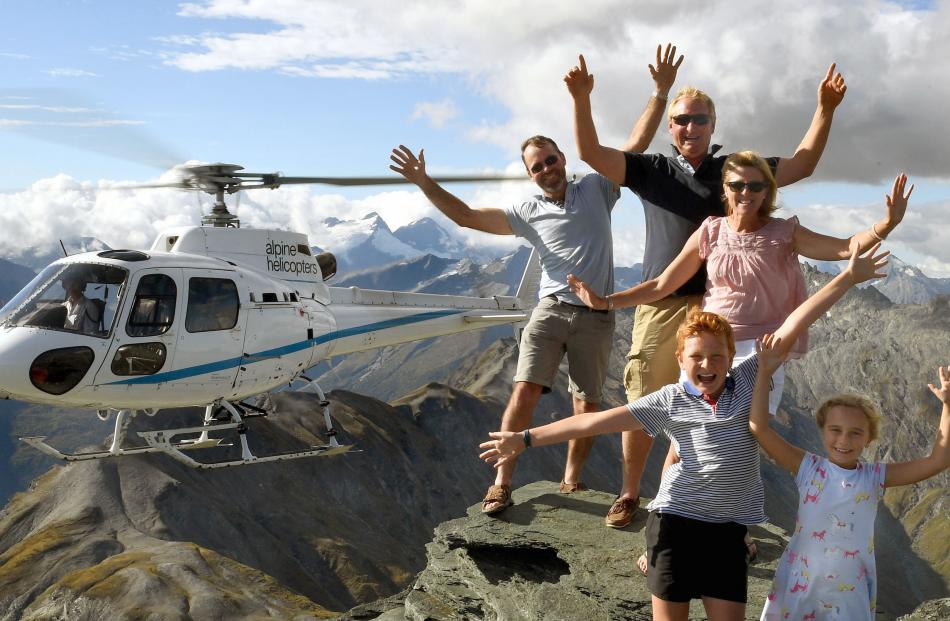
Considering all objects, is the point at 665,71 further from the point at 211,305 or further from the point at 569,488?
the point at 211,305

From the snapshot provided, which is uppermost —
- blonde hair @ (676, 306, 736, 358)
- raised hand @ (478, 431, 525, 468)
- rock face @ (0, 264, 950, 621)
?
blonde hair @ (676, 306, 736, 358)

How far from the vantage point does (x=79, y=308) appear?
10805 millimetres

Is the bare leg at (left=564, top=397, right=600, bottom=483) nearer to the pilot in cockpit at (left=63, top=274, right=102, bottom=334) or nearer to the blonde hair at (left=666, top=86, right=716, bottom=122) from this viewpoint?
the blonde hair at (left=666, top=86, right=716, bottom=122)

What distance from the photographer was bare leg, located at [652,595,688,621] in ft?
15.3

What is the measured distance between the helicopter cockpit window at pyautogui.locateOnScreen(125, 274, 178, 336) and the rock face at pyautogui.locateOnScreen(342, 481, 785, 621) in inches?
190

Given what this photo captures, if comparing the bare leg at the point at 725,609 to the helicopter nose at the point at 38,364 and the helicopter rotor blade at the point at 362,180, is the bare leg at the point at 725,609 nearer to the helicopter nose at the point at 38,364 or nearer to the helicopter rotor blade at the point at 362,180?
the helicopter rotor blade at the point at 362,180

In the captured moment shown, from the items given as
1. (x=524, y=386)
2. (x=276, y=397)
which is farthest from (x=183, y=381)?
(x=276, y=397)

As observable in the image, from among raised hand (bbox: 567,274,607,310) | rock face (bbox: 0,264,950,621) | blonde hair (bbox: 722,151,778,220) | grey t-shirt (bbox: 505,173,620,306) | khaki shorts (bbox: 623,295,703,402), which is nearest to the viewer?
blonde hair (bbox: 722,151,778,220)

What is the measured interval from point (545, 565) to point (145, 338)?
627 cm

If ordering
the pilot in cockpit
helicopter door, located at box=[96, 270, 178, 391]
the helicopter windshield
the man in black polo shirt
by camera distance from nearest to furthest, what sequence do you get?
the man in black polo shirt
the helicopter windshield
the pilot in cockpit
helicopter door, located at box=[96, 270, 178, 391]

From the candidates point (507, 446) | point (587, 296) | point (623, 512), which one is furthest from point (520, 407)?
point (507, 446)

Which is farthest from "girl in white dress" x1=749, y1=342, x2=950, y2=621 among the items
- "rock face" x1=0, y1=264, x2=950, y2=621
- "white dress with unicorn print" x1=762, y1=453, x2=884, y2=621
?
"rock face" x1=0, y1=264, x2=950, y2=621

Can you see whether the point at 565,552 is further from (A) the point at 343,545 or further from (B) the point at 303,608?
(A) the point at 343,545

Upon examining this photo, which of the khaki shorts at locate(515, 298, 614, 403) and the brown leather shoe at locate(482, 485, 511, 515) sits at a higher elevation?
the khaki shorts at locate(515, 298, 614, 403)
